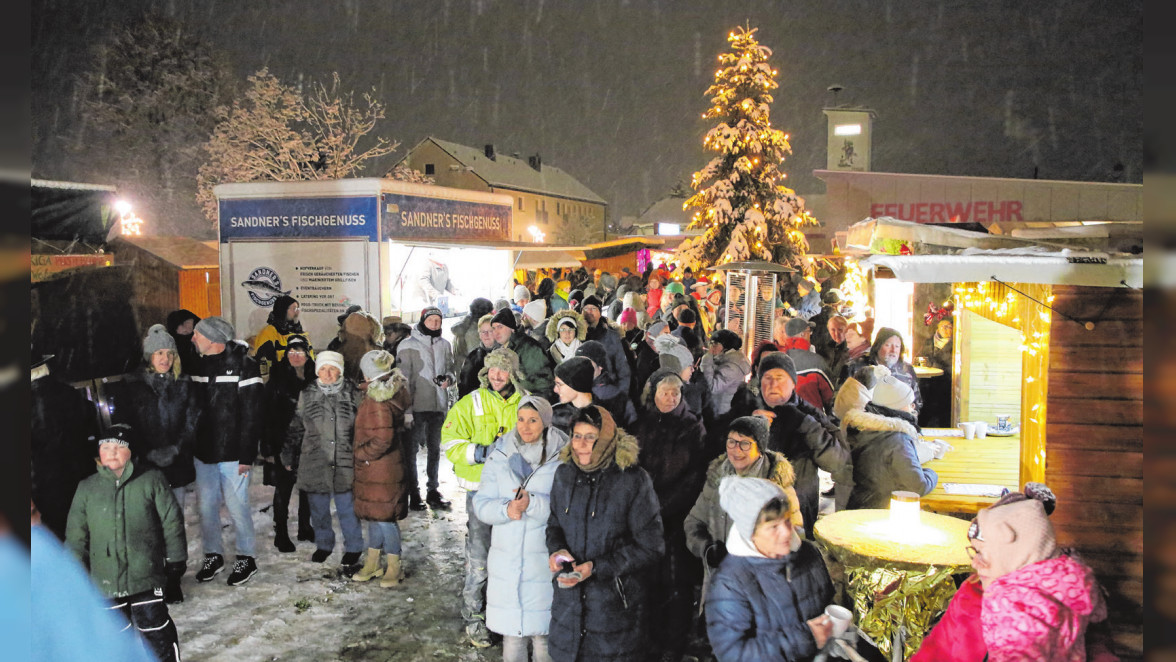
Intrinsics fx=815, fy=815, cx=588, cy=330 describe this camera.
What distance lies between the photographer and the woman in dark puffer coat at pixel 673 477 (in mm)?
5012

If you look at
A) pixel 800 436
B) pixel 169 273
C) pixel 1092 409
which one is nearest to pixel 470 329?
pixel 800 436

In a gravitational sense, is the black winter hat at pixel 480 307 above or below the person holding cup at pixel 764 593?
above

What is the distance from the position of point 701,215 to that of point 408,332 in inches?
787

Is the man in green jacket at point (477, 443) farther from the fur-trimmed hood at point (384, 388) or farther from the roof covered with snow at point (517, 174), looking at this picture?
the roof covered with snow at point (517, 174)

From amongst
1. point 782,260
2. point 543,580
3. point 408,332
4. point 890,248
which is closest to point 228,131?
point 782,260

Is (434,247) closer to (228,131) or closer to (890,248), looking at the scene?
(890,248)

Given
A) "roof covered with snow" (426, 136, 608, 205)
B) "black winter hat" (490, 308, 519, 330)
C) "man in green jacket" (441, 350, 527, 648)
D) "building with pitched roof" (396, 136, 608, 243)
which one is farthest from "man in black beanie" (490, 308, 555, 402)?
"roof covered with snow" (426, 136, 608, 205)

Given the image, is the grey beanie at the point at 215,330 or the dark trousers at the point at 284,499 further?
the dark trousers at the point at 284,499

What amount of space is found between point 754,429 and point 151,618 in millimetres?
3381

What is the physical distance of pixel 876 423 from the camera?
4949mm

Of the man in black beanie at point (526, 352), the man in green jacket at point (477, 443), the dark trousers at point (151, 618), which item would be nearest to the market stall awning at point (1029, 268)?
the man in green jacket at point (477, 443)

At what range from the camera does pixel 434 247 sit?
1143cm

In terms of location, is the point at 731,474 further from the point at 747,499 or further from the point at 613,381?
the point at 613,381

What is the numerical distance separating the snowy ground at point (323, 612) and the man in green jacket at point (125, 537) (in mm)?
640
